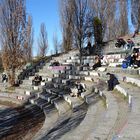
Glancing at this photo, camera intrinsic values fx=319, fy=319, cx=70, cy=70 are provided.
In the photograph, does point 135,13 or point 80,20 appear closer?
point 80,20

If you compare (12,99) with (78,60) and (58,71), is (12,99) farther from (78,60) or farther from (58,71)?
(78,60)

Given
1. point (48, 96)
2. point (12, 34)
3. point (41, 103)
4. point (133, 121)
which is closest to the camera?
point (133, 121)

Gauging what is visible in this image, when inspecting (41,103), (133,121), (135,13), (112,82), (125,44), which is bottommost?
(41,103)

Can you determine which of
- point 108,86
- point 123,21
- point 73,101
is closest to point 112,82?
point 108,86

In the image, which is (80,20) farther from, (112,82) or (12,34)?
(112,82)

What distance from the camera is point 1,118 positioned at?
16.2 meters

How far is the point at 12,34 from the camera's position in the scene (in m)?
24.5

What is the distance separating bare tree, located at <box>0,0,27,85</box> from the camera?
80.8ft

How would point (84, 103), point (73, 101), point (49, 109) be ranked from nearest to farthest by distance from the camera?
point (84, 103) < point (73, 101) < point (49, 109)

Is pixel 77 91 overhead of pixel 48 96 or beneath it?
overhead

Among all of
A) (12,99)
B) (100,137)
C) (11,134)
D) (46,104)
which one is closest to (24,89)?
(12,99)

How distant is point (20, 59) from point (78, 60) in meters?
4.81

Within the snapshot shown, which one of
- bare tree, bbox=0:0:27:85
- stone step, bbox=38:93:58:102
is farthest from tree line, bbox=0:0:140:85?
stone step, bbox=38:93:58:102

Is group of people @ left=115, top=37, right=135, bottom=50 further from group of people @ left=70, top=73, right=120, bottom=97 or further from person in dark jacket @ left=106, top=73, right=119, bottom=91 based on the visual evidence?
person in dark jacket @ left=106, top=73, right=119, bottom=91
